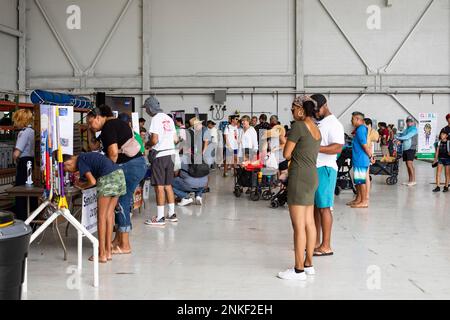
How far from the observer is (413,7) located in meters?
20.7

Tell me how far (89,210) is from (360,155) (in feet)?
16.2

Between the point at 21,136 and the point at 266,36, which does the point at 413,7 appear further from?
the point at 21,136

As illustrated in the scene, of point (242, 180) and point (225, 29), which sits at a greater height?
point (225, 29)

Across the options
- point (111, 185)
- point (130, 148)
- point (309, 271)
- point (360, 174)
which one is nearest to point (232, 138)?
point (360, 174)

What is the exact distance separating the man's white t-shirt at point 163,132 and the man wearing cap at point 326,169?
2.25m

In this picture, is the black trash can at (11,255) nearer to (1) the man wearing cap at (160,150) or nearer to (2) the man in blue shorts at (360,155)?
(1) the man wearing cap at (160,150)

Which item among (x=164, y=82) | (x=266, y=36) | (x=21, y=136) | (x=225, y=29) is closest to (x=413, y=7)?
(x=266, y=36)

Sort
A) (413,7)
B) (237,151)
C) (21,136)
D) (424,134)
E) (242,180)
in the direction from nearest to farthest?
(21,136), (242,180), (237,151), (424,134), (413,7)

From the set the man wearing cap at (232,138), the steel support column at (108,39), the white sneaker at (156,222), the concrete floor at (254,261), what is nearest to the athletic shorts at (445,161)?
the concrete floor at (254,261)

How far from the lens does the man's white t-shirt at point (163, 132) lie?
7.11m

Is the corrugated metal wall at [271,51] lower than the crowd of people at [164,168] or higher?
higher
